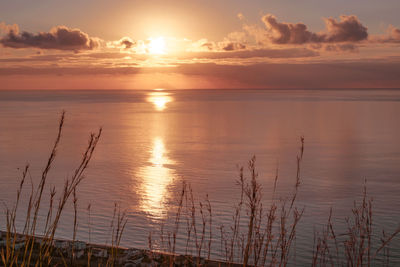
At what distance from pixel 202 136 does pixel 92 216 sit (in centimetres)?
A: 2809

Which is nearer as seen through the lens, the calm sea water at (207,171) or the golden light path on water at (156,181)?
the calm sea water at (207,171)

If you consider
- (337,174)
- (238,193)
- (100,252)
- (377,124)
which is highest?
(377,124)

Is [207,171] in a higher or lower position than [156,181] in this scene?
higher

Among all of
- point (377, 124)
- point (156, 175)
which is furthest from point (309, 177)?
point (377, 124)

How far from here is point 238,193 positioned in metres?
19.0

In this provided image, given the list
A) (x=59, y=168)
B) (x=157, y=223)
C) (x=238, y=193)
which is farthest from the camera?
(x=59, y=168)

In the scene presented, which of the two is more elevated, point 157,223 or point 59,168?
point 59,168

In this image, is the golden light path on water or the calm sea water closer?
the calm sea water

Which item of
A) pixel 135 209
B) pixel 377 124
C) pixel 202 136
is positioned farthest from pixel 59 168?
pixel 377 124

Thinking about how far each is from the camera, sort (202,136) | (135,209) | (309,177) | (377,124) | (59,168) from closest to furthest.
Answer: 1. (135,209)
2. (309,177)
3. (59,168)
4. (202,136)
5. (377,124)

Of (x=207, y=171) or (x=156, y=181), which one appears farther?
(x=207, y=171)

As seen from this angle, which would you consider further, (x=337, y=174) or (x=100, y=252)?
(x=337, y=174)

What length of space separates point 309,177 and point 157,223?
34.2 feet

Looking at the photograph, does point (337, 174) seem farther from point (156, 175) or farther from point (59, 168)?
point (59, 168)
